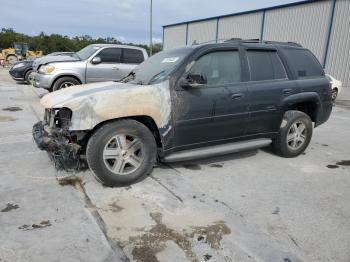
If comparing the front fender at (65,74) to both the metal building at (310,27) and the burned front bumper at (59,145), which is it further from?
the burned front bumper at (59,145)

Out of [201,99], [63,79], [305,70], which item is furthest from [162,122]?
[63,79]

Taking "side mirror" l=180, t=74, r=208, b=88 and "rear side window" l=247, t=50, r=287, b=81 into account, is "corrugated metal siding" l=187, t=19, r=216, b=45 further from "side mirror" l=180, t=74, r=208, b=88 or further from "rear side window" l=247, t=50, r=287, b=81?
"side mirror" l=180, t=74, r=208, b=88

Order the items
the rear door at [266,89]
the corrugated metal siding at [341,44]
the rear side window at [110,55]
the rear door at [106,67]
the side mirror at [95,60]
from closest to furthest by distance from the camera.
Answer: the rear door at [266,89] < the side mirror at [95,60] < the rear door at [106,67] < the rear side window at [110,55] < the corrugated metal siding at [341,44]

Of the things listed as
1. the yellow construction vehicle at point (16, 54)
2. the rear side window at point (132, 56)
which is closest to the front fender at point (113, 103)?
the rear side window at point (132, 56)

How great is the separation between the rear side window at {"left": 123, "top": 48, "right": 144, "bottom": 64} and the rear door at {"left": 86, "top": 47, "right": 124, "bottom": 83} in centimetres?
22

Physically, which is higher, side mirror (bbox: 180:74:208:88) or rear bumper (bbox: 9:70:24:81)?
side mirror (bbox: 180:74:208:88)

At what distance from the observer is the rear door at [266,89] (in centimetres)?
493

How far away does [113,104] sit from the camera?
12.9 ft

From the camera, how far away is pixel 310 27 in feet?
67.2

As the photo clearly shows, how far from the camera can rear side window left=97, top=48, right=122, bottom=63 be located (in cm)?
1082

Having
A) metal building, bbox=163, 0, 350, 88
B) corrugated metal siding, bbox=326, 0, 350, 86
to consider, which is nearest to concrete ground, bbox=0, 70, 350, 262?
metal building, bbox=163, 0, 350, 88

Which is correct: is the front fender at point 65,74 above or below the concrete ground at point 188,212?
above

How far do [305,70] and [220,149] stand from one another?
2.20 m

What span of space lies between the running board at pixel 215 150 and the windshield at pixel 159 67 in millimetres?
1006
